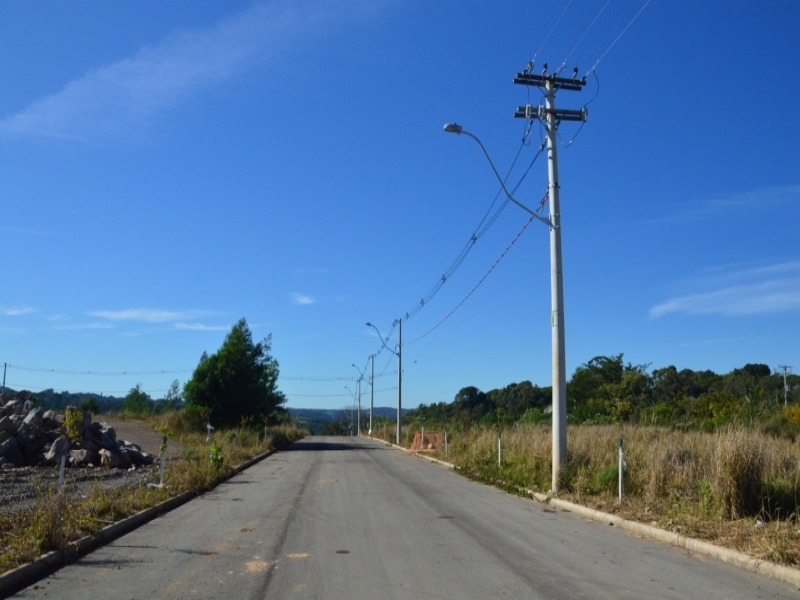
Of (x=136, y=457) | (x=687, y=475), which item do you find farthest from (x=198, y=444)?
(x=687, y=475)

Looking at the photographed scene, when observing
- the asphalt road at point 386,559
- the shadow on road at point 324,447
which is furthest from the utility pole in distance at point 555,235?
the shadow on road at point 324,447

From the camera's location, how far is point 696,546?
10.5m

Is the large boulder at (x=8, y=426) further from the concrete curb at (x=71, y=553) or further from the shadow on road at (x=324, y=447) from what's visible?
the shadow on road at (x=324, y=447)

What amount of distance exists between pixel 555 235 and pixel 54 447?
1607 cm

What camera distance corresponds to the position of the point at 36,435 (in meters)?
24.0

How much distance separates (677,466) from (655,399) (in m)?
49.1

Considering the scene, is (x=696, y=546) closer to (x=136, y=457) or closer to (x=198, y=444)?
(x=136, y=457)

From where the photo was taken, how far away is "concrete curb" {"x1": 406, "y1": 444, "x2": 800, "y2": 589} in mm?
8719

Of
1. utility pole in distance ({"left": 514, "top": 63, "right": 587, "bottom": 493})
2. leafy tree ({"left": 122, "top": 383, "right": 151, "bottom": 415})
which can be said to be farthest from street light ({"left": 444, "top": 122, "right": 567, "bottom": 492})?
leafy tree ({"left": 122, "top": 383, "right": 151, "bottom": 415})

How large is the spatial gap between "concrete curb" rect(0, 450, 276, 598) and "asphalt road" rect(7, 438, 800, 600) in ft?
0.54

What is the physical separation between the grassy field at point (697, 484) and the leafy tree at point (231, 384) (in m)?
27.3

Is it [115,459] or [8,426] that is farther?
[8,426]

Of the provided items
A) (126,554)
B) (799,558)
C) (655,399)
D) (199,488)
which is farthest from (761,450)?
(655,399)

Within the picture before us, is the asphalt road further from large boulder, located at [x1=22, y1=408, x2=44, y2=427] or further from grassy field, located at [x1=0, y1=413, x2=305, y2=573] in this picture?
large boulder, located at [x1=22, y1=408, x2=44, y2=427]
